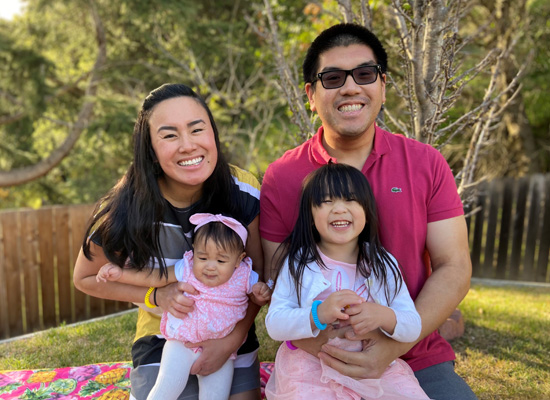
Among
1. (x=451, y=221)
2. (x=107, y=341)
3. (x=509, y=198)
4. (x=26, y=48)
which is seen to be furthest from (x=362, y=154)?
(x=26, y=48)

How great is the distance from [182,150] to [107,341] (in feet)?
8.21

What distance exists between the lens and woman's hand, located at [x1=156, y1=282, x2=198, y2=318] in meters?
2.34

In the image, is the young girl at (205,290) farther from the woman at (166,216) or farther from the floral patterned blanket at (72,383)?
the floral patterned blanket at (72,383)

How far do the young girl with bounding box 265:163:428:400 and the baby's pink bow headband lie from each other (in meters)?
0.25

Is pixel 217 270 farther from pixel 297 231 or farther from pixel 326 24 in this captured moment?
pixel 326 24

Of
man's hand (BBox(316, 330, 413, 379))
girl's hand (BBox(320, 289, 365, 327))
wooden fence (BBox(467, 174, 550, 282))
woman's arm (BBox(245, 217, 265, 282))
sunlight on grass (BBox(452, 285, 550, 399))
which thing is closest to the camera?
girl's hand (BBox(320, 289, 365, 327))

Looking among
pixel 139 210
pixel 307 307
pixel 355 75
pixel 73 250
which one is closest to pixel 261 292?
pixel 307 307

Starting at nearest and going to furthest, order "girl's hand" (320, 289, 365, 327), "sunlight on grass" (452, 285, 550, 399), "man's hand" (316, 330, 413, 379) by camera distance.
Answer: "girl's hand" (320, 289, 365, 327) → "man's hand" (316, 330, 413, 379) → "sunlight on grass" (452, 285, 550, 399)

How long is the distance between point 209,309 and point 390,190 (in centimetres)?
107

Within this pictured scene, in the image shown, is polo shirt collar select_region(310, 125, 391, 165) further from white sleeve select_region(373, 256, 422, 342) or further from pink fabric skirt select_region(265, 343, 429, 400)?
pink fabric skirt select_region(265, 343, 429, 400)

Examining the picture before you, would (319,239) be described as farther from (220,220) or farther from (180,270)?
(180,270)

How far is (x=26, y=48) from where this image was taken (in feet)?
28.8

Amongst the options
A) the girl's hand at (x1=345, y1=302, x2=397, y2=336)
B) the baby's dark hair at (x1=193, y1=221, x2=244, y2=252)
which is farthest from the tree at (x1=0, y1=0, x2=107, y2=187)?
the girl's hand at (x1=345, y1=302, x2=397, y2=336)

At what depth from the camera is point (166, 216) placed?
8.42ft
